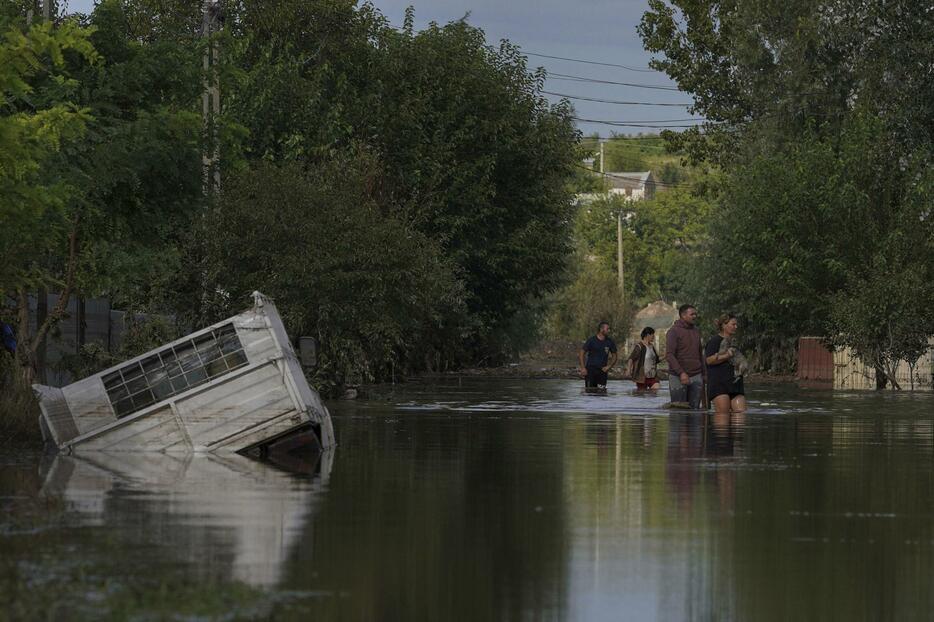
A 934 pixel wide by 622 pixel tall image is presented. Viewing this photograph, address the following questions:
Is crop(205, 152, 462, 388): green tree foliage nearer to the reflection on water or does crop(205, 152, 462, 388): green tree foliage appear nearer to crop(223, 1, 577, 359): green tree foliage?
crop(223, 1, 577, 359): green tree foliage

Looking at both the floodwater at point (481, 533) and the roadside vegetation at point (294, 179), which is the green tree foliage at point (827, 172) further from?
the floodwater at point (481, 533)

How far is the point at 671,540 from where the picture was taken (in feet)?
39.1

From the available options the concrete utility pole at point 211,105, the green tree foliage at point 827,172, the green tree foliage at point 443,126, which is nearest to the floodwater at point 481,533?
the concrete utility pole at point 211,105

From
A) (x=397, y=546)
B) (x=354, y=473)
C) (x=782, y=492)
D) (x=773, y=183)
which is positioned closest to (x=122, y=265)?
(x=354, y=473)

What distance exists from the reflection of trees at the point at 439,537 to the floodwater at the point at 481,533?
0.10 ft

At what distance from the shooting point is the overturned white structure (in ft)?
63.9

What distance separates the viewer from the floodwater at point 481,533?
30.2ft

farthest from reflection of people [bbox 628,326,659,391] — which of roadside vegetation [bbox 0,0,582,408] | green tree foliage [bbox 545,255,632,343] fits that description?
green tree foliage [bbox 545,255,632,343]

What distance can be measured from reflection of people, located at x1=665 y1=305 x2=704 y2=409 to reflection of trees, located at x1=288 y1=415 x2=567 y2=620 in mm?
7848

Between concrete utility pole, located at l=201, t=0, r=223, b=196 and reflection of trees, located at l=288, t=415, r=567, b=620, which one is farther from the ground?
concrete utility pole, located at l=201, t=0, r=223, b=196

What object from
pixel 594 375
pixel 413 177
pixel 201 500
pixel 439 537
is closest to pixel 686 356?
pixel 594 375

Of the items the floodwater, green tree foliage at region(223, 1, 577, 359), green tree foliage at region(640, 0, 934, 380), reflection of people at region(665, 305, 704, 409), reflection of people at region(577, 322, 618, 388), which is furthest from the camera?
green tree foliage at region(223, 1, 577, 359)

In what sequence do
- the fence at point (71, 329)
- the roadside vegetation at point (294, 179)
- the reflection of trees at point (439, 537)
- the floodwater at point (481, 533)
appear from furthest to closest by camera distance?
1. the fence at point (71, 329)
2. the roadside vegetation at point (294, 179)
3. the reflection of trees at point (439, 537)
4. the floodwater at point (481, 533)

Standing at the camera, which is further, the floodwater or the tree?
the tree
